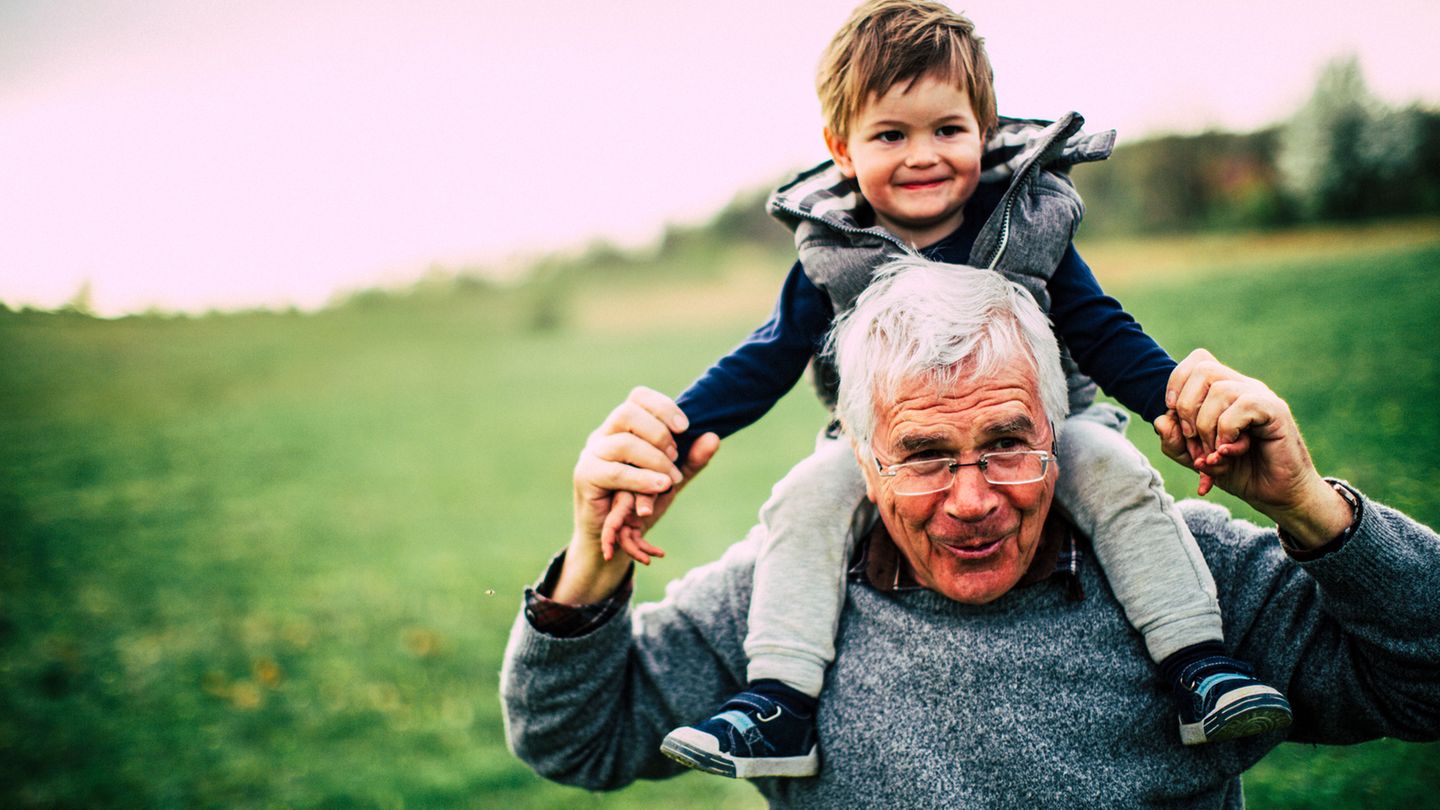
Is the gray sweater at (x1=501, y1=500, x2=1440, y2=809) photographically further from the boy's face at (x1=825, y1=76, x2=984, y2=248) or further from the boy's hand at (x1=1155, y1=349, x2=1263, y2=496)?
the boy's face at (x1=825, y1=76, x2=984, y2=248)

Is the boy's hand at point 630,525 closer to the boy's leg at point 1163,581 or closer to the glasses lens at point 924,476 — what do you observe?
the glasses lens at point 924,476

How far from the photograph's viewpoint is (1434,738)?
5.49ft

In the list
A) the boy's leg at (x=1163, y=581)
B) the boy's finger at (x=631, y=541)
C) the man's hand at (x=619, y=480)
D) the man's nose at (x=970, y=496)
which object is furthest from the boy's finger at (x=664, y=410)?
the boy's leg at (x=1163, y=581)

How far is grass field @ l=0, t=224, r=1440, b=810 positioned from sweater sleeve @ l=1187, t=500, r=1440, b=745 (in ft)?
7.53

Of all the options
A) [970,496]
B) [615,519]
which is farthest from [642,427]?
[970,496]

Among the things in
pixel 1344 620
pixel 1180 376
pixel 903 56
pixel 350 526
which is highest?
pixel 903 56

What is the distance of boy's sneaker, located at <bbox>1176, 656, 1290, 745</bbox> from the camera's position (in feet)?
5.06

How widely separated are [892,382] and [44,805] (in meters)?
5.33

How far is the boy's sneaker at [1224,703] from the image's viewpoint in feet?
5.06

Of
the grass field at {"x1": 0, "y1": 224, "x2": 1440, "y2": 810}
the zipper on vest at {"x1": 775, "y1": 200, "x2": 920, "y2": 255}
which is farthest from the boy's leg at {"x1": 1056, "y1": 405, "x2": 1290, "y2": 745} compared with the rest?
the grass field at {"x1": 0, "y1": 224, "x2": 1440, "y2": 810}

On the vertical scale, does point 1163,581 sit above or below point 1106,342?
below

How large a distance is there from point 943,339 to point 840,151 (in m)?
A: 0.78

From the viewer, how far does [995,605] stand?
1.88 meters

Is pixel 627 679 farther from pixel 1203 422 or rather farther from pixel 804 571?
pixel 1203 422
